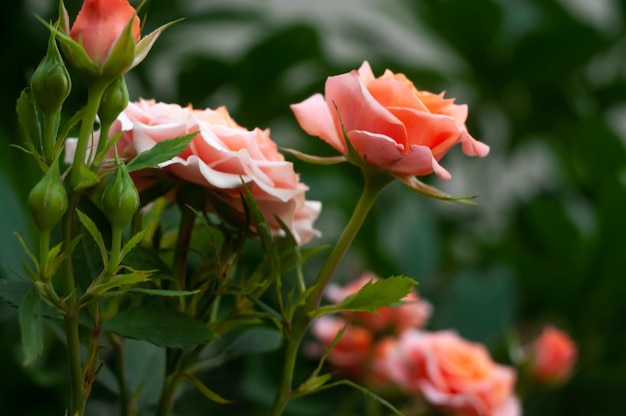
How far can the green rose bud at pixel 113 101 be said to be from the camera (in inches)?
10.3

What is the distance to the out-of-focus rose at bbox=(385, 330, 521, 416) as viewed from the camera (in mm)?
476

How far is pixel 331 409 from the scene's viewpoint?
2.24ft

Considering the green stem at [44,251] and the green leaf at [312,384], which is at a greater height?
the green stem at [44,251]

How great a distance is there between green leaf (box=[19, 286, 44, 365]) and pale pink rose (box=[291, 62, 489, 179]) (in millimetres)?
123

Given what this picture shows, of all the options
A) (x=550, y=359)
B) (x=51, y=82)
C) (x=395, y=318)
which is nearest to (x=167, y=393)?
(x=51, y=82)

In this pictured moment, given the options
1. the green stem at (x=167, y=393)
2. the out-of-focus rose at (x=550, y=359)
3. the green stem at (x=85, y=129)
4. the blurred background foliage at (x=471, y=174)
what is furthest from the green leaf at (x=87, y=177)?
the out-of-focus rose at (x=550, y=359)

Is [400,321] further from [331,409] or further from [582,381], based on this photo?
[582,381]

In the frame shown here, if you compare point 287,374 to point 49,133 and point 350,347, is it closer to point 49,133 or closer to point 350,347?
point 49,133

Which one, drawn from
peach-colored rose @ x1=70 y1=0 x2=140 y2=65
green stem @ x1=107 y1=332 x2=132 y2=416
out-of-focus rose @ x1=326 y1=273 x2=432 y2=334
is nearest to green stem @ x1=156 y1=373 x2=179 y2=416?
green stem @ x1=107 y1=332 x2=132 y2=416

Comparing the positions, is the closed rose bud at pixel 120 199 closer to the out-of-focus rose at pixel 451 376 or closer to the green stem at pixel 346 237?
the green stem at pixel 346 237

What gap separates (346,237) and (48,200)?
0.12m

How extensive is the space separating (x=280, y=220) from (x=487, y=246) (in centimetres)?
70

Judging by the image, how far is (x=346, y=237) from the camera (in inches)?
12.4

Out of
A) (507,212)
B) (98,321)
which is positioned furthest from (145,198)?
(507,212)
